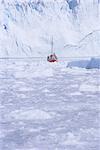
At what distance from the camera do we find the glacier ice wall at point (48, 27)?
124 ft

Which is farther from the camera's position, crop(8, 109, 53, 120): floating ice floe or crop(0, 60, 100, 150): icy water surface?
crop(8, 109, 53, 120): floating ice floe

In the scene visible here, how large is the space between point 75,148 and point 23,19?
3764 centimetres

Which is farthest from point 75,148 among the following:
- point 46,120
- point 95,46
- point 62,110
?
point 95,46

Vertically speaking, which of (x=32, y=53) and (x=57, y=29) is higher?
(x=57, y=29)

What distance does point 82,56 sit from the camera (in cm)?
A: 3694

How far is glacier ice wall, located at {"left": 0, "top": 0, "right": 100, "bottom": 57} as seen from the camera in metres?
37.9

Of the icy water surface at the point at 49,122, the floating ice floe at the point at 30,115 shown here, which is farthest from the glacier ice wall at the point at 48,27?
the floating ice floe at the point at 30,115

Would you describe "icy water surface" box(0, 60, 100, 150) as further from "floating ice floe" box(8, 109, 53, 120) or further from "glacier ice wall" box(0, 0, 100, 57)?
"glacier ice wall" box(0, 0, 100, 57)

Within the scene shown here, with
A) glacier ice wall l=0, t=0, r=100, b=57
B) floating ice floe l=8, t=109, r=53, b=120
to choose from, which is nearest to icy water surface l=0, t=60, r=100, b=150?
floating ice floe l=8, t=109, r=53, b=120

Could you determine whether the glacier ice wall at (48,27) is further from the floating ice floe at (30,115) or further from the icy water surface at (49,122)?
the floating ice floe at (30,115)

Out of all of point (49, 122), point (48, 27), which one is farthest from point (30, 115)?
point (48, 27)

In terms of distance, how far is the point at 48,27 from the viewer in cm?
4203

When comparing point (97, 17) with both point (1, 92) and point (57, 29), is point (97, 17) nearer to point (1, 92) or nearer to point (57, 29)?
point (57, 29)

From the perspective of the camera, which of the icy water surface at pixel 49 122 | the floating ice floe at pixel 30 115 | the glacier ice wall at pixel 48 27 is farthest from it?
the glacier ice wall at pixel 48 27
